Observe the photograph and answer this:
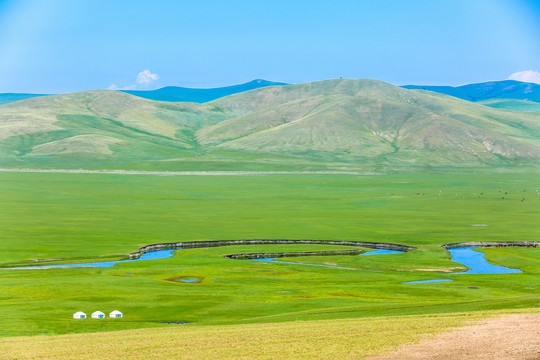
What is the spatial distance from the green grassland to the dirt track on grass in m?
11.3

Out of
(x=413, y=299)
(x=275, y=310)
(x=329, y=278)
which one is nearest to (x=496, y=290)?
(x=413, y=299)

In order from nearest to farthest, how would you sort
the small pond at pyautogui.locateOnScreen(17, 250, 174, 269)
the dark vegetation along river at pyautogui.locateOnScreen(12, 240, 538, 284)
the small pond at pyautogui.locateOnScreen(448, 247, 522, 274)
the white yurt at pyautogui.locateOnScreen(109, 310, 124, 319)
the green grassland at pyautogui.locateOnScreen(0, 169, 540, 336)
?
the white yurt at pyautogui.locateOnScreen(109, 310, 124, 319) < the green grassland at pyautogui.locateOnScreen(0, 169, 540, 336) < the small pond at pyautogui.locateOnScreen(17, 250, 174, 269) < the small pond at pyautogui.locateOnScreen(448, 247, 522, 274) < the dark vegetation along river at pyautogui.locateOnScreen(12, 240, 538, 284)

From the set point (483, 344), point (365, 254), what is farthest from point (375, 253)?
point (483, 344)

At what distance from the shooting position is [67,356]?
1389 inches

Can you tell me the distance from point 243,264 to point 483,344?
52.3 metres

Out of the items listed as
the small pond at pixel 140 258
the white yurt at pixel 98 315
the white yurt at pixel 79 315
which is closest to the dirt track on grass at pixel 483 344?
the white yurt at pixel 98 315

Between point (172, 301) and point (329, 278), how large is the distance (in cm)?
2140

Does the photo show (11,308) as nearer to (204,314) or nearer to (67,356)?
(204,314)

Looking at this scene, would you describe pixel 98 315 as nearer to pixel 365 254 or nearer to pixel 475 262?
pixel 365 254

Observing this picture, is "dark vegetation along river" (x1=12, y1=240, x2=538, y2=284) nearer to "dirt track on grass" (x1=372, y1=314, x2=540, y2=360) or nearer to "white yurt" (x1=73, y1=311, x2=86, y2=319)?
"white yurt" (x1=73, y1=311, x2=86, y2=319)

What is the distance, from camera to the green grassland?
53.0 meters

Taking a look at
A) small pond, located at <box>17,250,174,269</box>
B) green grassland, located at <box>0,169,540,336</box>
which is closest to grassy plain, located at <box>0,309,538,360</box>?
green grassland, located at <box>0,169,540,336</box>

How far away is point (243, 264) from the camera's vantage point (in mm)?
84125

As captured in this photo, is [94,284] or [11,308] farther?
[94,284]
